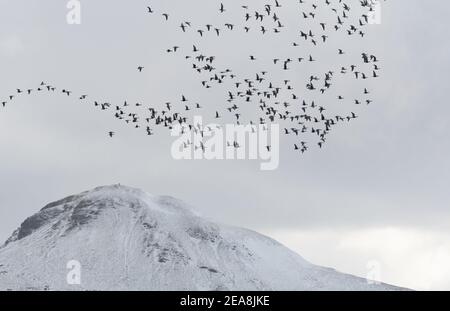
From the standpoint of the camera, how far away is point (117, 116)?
174 m

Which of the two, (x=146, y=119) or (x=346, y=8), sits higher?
(x=346, y=8)
